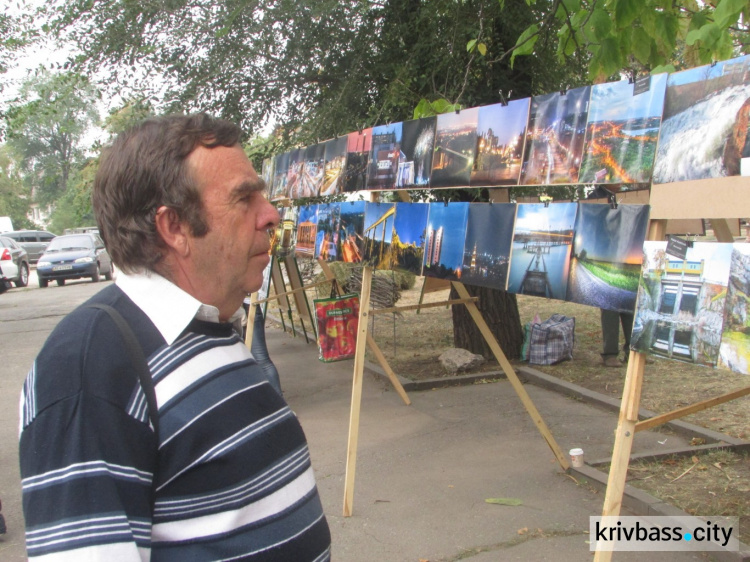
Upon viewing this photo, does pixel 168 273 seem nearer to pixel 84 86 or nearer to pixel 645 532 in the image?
pixel 645 532

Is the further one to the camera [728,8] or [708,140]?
[728,8]

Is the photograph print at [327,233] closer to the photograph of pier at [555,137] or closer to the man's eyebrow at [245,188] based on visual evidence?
the photograph of pier at [555,137]

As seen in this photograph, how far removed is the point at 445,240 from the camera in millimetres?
4016

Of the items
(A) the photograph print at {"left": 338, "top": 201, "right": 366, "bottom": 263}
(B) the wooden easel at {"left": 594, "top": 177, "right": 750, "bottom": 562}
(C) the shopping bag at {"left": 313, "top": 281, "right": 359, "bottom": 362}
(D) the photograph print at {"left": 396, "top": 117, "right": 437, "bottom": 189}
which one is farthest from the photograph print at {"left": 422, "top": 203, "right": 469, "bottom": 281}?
(C) the shopping bag at {"left": 313, "top": 281, "right": 359, "bottom": 362}

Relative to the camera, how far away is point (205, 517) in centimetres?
127

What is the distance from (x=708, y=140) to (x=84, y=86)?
28.7ft

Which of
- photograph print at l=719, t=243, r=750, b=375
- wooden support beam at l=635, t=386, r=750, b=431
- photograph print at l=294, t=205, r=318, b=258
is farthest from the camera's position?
photograph print at l=294, t=205, r=318, b=258

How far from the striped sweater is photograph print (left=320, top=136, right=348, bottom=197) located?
3.95m

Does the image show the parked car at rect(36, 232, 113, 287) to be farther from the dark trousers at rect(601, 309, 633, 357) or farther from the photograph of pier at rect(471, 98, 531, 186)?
the photograph of pier at rect(471, 98, 531, 186)

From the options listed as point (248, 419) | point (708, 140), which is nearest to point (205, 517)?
point (248, 419)

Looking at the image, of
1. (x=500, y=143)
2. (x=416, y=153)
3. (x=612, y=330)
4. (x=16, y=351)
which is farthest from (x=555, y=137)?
(x=16, y=351)

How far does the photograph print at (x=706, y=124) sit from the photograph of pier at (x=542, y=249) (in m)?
0.59

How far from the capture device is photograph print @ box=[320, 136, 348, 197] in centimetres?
530

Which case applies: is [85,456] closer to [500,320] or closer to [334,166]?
[334,166]
